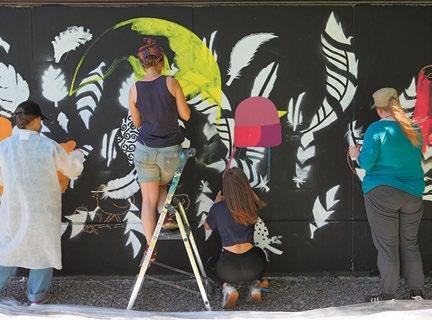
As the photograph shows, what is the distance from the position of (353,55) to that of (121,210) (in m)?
2.22

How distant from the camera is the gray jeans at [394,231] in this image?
13.9ft

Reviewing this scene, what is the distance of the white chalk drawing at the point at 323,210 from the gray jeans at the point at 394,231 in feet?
1.62

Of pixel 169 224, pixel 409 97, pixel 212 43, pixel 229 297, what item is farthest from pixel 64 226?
pixel 409 97

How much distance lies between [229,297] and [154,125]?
4.40 ft

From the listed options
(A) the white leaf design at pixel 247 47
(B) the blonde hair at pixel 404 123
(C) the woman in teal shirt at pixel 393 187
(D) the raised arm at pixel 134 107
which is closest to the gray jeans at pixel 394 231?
(C) the woman in teal shirt at pixel 393 187

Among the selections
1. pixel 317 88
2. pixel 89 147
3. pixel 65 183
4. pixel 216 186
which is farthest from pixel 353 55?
pixel 65 183

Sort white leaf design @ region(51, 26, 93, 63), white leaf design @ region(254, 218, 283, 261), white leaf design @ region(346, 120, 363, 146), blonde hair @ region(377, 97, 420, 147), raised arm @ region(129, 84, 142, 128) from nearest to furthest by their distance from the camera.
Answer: blonde hair @ region(377, 97, 420, 147)
raised arm @ region(129, 84, 142, 128)
white leaf design @ region(51, 26, 93, 63)
white leaf design @ region(346, 120, 363, 146)
white leaf design @ region(254, 218, 283, 261)

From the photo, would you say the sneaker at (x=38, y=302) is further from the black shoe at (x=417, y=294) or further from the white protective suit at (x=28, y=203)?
the black shoe at (x=417, y=294)

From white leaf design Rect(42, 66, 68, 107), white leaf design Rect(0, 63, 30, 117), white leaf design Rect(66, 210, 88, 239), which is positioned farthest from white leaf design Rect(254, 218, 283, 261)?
white leaf design Rect(0, 63, 30, 117)

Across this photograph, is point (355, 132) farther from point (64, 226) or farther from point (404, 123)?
point (64, 226)

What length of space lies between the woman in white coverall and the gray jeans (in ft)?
7.56

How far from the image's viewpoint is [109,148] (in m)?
4.79

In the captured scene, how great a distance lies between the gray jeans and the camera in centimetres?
425

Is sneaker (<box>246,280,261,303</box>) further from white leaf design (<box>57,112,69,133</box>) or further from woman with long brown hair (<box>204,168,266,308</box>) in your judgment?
Result: white leaf design (<box>57,112,69,133</box>)
